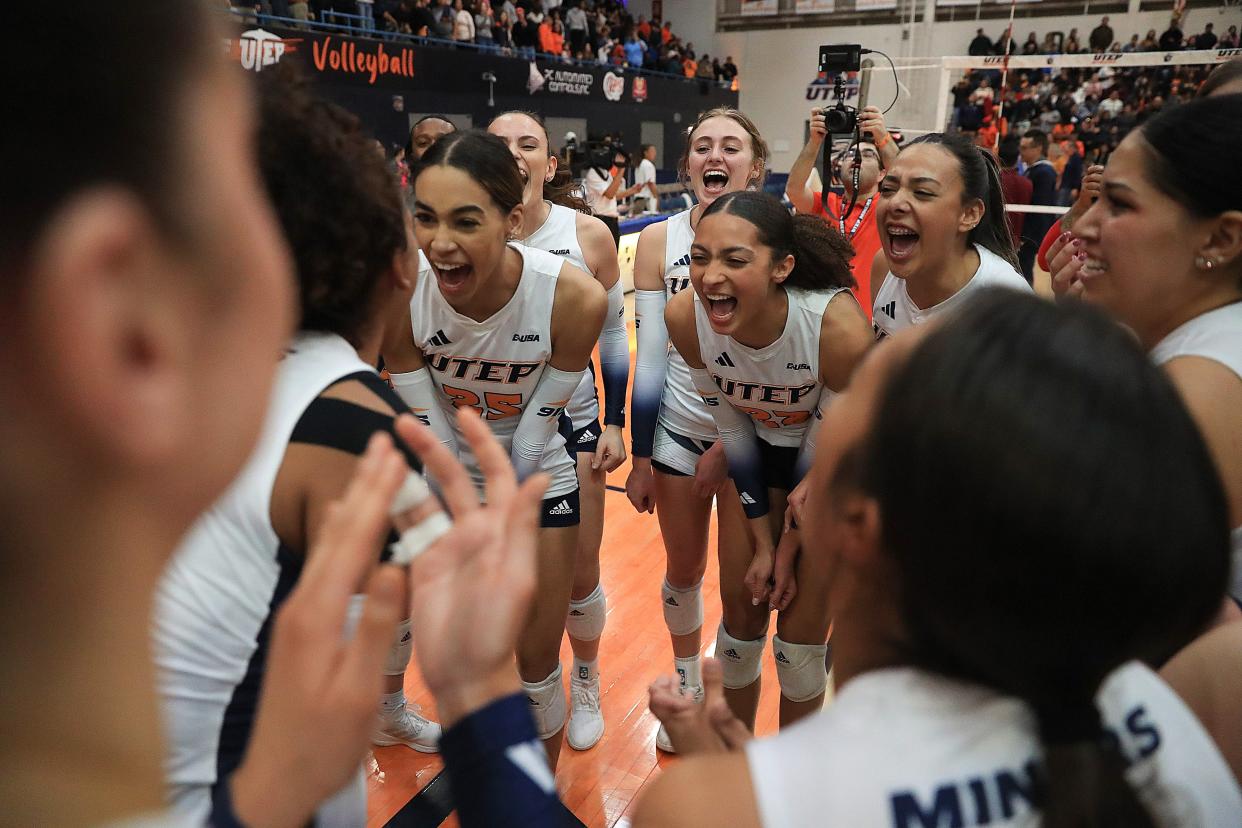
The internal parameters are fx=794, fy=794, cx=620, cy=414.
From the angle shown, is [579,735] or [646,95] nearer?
[579,735]

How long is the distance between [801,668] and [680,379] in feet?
3.73

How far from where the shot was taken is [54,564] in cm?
42

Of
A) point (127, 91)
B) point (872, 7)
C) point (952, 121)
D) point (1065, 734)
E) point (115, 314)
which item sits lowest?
point (1065, 734)

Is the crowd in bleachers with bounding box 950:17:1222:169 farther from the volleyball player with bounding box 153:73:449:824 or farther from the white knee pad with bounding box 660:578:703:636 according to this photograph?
the volleyball player with bounding box 153:73:449:824

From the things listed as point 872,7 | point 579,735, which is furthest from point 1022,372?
point 872,7

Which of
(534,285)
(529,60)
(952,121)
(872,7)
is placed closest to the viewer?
(534,285)

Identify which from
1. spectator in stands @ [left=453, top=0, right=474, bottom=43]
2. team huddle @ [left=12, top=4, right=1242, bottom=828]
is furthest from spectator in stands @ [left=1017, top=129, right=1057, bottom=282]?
spectator in stands @ [left=453, top=0, right=474, bottom=43]

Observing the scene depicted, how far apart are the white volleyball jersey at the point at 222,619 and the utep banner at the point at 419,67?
21.8 feet

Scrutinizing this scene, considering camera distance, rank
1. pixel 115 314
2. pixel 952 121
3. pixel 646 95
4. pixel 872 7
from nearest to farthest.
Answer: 1. pixel 115 314
2. pixel 952 121
3. pixel 646 95
4. pixel 872 7

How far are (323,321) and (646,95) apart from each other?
16369mm

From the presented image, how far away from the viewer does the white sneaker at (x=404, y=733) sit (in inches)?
105

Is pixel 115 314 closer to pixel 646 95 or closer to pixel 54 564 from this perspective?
pixel 54 564

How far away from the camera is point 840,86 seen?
14.3 feet

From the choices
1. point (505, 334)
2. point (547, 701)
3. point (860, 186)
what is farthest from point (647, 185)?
point (547, 701)
